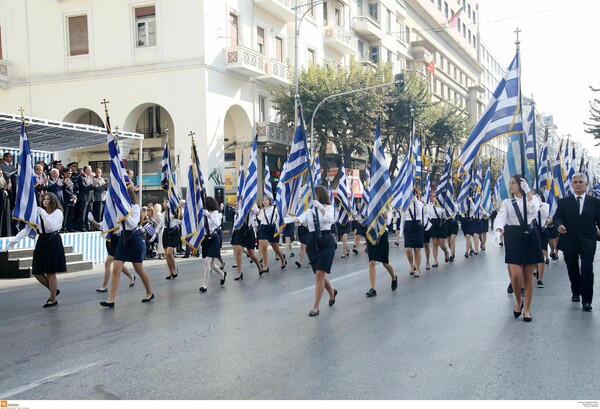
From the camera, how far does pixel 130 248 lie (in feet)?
30.6

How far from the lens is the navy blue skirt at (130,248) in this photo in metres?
9.25

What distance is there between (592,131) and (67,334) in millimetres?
29209

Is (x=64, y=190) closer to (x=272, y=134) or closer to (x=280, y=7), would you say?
(x=272, y=134)

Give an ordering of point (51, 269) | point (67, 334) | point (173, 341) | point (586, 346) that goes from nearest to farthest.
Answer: point (586, 346), point (173, 341), point (67, 334), point (51, 269)

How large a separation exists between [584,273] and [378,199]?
3489 mm

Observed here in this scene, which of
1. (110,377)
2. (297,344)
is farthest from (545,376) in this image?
(110,377)

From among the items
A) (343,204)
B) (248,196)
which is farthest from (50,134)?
(343,204)

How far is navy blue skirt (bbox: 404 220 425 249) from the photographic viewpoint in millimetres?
12633

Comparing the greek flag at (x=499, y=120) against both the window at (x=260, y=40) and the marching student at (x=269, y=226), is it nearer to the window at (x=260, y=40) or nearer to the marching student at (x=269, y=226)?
the marching student at (x=269, y=226)

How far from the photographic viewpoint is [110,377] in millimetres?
5441

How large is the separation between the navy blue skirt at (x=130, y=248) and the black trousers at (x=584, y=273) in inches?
253

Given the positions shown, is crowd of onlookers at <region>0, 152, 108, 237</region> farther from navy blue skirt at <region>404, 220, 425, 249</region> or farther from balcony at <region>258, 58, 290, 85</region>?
balcony at <region>258, 58, 290, 85</region>

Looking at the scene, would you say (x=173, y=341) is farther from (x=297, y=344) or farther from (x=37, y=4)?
(x=37, y=4)

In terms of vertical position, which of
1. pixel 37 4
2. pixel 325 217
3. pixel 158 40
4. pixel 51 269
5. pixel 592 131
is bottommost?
pixel 51 269
